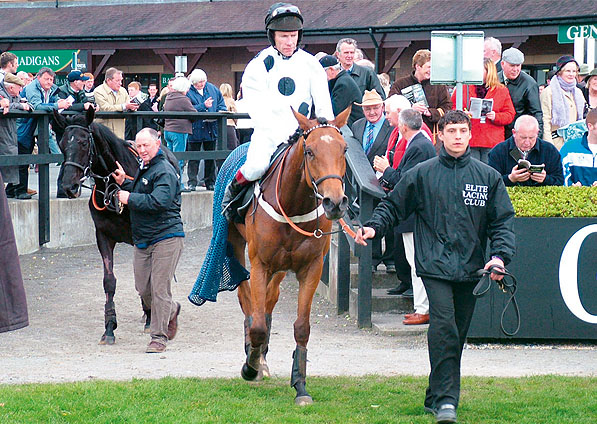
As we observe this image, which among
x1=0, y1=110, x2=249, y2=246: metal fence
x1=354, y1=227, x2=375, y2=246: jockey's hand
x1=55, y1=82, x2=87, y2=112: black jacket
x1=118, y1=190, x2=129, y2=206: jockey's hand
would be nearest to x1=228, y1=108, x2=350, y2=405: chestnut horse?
Result: x1=354, y1=227, x2=375, y2=246: jockey's hand

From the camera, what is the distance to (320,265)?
25.2ft

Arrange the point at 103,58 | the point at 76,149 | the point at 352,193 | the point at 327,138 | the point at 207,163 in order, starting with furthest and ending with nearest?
the point at 103,58 < the point at 207,163 < the point at 352,193 < the point at 76,149 < the point at 327,138

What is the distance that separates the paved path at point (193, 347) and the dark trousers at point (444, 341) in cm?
168

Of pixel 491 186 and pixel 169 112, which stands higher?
pixel 169 112

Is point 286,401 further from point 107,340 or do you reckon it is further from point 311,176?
point 107,340

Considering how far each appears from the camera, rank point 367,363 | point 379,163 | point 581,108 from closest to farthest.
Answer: point 367,363, point 379,163, point 581,108

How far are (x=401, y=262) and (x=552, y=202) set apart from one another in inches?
74.2

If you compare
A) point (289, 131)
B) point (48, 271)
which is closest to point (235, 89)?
point (48, 271)

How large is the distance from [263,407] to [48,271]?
7.08 metres

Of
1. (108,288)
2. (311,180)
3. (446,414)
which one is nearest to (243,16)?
(108,288)

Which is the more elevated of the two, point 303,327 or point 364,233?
point 364,233

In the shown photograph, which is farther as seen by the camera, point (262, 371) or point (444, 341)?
point (262, 371)

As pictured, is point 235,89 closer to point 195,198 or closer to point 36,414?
point 195,198

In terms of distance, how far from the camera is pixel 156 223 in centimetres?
968
